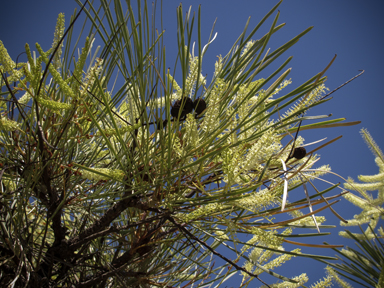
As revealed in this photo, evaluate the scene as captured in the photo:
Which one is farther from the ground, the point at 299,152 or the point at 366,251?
the point at 299,152

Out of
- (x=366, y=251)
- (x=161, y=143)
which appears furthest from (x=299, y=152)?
(x=366, y=251)

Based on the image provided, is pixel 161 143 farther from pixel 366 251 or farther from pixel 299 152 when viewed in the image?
pixel 366 251

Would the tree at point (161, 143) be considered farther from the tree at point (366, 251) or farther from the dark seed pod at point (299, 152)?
the tree at point (366, 251)

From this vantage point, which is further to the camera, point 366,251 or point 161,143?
point 366,251

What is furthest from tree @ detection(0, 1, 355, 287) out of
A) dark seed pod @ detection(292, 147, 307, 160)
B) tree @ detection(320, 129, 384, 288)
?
tree @ detection(320, 129, 384, 288)

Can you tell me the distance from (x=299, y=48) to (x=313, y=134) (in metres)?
1.00

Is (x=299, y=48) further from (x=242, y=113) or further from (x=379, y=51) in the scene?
(x=242, y=113)

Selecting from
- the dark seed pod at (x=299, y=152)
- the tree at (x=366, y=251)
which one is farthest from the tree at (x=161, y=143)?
the tree at (x=366, y=251)

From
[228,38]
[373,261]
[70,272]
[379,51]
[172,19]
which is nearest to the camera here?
[70,272]

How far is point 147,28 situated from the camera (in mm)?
216

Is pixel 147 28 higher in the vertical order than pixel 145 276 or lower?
higher

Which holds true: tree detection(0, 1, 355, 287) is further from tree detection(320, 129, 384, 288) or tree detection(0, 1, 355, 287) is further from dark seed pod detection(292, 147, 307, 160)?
tree detection(320, 129, 384, 288)

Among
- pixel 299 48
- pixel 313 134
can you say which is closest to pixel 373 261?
pixel 313 134

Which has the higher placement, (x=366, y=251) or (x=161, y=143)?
(x=161, y=143)
